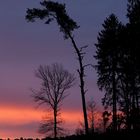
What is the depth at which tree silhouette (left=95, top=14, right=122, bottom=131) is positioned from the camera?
75.2 metres

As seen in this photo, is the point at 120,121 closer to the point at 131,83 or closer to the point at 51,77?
the point at 131,83

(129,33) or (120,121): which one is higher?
(129,33)

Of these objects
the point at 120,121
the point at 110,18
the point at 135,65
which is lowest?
the point at 120,121

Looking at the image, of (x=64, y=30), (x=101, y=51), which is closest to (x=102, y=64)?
(x=101, y=51)

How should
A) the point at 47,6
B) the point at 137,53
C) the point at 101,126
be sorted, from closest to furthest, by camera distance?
the point at 47,6, the point at 137,53, the point at 101,126

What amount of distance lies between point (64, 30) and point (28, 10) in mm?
3855

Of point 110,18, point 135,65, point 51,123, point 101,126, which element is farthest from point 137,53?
point 101,126

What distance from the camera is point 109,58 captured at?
77.9m

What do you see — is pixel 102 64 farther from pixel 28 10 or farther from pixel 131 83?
pixel 28 10

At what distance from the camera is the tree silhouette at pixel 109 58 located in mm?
75188

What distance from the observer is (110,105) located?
260 ft

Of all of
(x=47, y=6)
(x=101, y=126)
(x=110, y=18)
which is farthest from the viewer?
(x=101, y=126)

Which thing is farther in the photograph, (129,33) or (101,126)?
(101,126)

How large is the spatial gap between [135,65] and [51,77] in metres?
16.2
